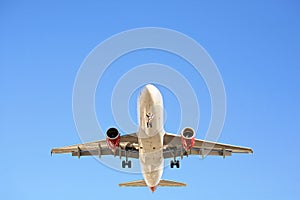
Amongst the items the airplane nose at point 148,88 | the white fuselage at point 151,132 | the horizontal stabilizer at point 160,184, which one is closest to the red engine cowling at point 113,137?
the white fuselage at point 151,132

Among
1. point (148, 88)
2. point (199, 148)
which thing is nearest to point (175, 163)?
point (199, 148)

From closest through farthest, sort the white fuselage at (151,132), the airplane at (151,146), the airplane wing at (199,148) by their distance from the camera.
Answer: the white fuselage at (151,132) → the airplane at (151,146) → the airplane wing at (199,148)

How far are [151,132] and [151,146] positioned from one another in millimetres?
2093

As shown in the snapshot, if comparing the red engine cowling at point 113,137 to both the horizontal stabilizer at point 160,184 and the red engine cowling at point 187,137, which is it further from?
the horizontal stabilizer at point 160,184

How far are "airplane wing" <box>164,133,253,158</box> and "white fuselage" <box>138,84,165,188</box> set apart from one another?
1.52 meters

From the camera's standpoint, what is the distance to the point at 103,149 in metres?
46.3

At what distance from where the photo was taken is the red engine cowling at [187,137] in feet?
130

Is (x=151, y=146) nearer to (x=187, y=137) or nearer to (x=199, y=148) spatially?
(x=187, y=137)

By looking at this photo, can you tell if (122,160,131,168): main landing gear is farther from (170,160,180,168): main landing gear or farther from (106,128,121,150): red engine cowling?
(106,128,121,150): red engine cowling

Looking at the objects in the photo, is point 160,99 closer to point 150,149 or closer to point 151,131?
point 151,131

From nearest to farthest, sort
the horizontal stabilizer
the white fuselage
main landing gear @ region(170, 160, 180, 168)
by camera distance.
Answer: the white fuselage, main landing gear @ region(170, 160, 180, 168), the horizontal stabilizer

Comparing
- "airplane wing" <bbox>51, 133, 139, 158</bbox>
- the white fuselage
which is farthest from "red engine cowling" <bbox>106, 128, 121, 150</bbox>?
"airplane wing" <bbox>51, 133, 139, 158</bbox>

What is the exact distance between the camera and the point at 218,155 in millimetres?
48562

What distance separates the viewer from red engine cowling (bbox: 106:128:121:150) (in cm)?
3975
